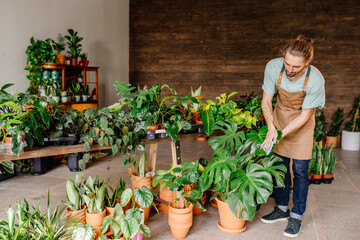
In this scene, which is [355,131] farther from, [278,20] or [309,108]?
[309,108]

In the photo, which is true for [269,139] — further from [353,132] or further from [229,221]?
[353,132]

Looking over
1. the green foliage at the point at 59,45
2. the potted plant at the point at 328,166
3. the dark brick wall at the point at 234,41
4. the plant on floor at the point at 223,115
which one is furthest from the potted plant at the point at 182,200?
the dark brick wall at the point at 234,41

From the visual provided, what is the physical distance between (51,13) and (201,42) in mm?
3139

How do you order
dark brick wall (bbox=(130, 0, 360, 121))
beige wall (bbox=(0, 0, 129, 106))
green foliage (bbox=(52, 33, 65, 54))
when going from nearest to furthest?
beige wall (bbox=(0, 0, 129, 106)), green foliage (bbox=(52, 33, 65, 54)), dark brick wall (bbox=(130, 0, 360, 121))

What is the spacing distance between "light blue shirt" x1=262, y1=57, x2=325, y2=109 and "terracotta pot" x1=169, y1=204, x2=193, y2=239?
1.24 metres

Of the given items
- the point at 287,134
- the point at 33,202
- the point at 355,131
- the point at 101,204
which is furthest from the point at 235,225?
the point at 355,131

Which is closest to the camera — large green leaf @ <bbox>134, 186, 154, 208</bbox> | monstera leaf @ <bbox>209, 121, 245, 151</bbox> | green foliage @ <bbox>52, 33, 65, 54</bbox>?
large green leaf @ <bbox>134, 186, 154, 208</bbox>

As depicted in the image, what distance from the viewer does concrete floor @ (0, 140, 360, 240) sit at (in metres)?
2.54

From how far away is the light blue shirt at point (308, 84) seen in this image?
7.78 ft

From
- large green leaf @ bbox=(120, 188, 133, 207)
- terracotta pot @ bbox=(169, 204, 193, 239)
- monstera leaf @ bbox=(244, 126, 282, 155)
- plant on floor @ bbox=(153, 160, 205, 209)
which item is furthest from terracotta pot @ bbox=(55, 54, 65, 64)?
monstera leaf @ bbox=(244, 126, 282, 155)

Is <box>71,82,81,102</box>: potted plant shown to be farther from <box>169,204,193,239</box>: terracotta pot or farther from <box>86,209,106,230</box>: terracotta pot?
<box>169,204,193,239</box>: terracotta pot

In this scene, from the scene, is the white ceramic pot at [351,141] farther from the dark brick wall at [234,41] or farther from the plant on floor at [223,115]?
the plant on floor at [223,115]

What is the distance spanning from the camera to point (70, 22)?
5.09m

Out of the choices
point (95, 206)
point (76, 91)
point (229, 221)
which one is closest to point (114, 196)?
point (95, 206)
